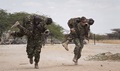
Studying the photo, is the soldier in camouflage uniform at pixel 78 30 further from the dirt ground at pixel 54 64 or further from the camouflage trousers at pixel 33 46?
the camouflage trousers at pixel 33 46

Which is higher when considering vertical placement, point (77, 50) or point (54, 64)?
point (77, 50)

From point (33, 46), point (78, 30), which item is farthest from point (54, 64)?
point (33, 46)

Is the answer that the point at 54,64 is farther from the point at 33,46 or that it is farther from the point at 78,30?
the point at 33,46

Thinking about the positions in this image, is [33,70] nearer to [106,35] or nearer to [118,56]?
[118,56]

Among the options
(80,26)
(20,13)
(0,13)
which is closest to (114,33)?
(20,13)

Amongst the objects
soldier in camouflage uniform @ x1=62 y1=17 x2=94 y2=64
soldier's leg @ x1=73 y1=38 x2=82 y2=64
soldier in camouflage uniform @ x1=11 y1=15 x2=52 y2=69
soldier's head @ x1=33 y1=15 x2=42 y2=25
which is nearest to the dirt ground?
soldier's leg @ x1=73 y1=38 x2=82 y2=64

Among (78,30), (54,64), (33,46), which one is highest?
(78,30)

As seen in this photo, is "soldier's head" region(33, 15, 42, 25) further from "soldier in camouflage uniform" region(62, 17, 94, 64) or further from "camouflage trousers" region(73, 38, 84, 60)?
"camouflage trousers" region(73, 38, 84, 60)

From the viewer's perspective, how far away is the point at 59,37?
65938 millimetres

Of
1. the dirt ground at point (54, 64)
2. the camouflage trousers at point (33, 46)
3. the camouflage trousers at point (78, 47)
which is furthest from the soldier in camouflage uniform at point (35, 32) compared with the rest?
the camouflage trousers at point (78, 47)

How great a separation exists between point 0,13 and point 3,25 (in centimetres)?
420

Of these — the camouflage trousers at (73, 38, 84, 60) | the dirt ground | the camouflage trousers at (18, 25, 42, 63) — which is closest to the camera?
the dirt ground

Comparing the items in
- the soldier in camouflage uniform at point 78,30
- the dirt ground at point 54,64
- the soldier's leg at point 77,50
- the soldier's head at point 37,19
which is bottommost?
the dirt ground at point 54,64

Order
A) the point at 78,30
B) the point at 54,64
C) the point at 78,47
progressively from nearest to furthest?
the point at 78,47
the point at 78,30
the point at 54,64
